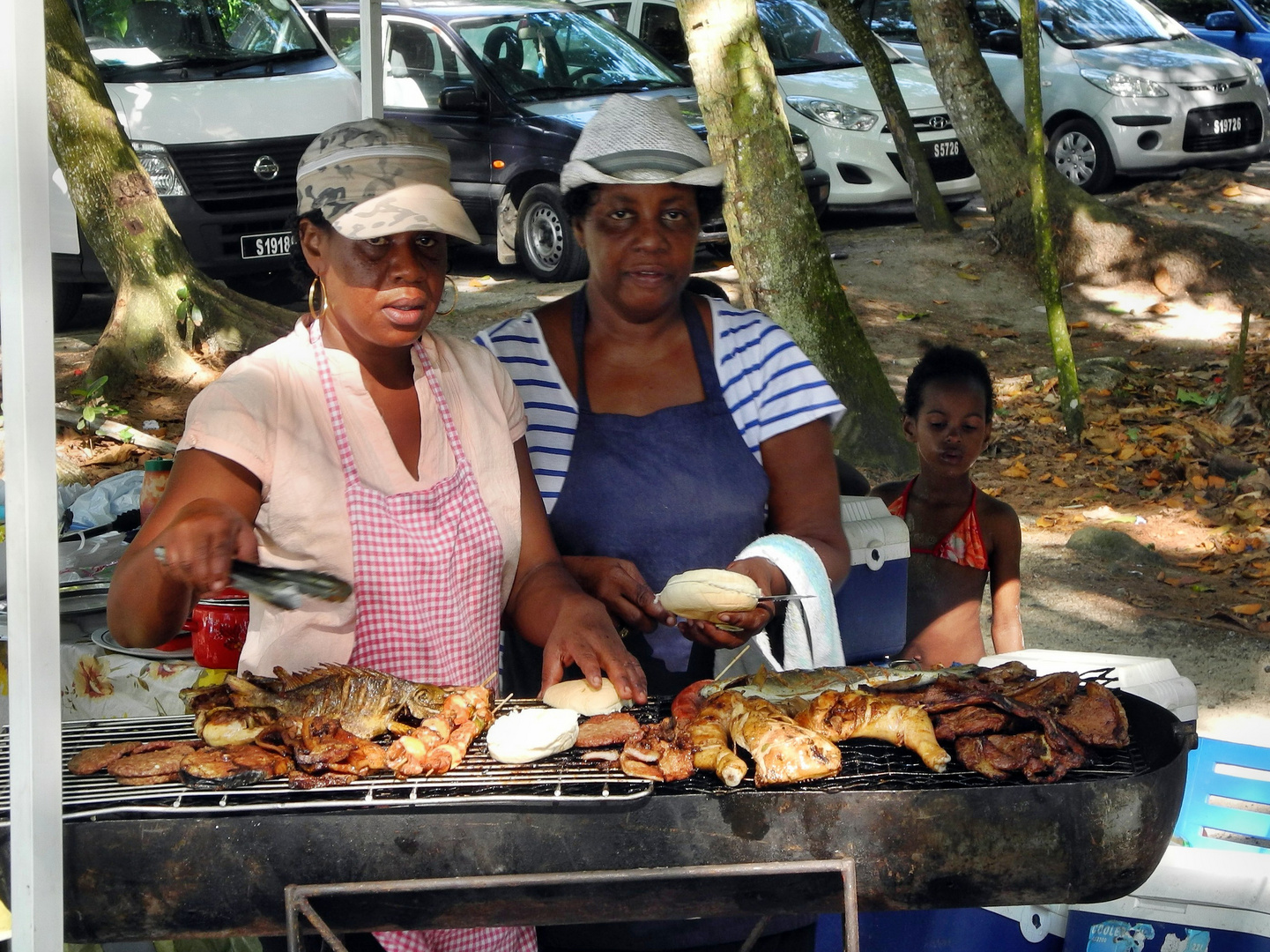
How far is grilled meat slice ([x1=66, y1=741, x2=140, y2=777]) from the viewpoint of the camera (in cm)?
202

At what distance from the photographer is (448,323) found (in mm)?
8953

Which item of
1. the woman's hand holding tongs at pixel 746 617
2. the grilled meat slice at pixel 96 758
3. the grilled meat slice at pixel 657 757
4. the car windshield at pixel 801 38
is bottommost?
the grilled meat slice at pixel 96 758

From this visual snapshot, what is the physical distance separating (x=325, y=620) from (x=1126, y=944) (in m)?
1.82

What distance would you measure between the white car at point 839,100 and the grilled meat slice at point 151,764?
920 cm

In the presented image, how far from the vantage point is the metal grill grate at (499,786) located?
1873mm

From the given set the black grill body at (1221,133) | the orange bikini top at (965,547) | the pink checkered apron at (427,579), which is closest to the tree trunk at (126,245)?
the orange bikini top at (965,547)

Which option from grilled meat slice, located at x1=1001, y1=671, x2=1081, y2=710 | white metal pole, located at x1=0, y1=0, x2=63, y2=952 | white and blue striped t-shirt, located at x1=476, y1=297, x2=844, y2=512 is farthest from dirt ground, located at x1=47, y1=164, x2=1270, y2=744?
white metal pole, located at x1=0, y1=0, x2=63, y2=952

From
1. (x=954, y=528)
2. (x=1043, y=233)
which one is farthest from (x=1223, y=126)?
(x=954, y=528)

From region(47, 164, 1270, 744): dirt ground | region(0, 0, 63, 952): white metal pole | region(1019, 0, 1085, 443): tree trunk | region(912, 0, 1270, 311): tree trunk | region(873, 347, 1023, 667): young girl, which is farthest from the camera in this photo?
region(912, 0, 1270, 311): tree trunk

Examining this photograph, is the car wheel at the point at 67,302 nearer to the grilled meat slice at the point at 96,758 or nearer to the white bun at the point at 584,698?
the grilled meat slice at the point at 96,758

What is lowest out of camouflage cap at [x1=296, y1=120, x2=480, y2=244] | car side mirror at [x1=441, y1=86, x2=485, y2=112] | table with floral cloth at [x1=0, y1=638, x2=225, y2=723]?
table with floral cloth at [x1=0, y1=638, x2=225, y2=723]

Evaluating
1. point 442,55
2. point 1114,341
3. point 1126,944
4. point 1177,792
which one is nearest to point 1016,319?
point 1114,341

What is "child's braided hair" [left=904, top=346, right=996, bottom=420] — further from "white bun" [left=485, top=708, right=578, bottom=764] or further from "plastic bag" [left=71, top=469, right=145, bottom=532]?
"plastic bag" [left=71, top=469, right=145, bottom=532]

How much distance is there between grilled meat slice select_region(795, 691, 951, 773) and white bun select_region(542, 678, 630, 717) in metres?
0.33
